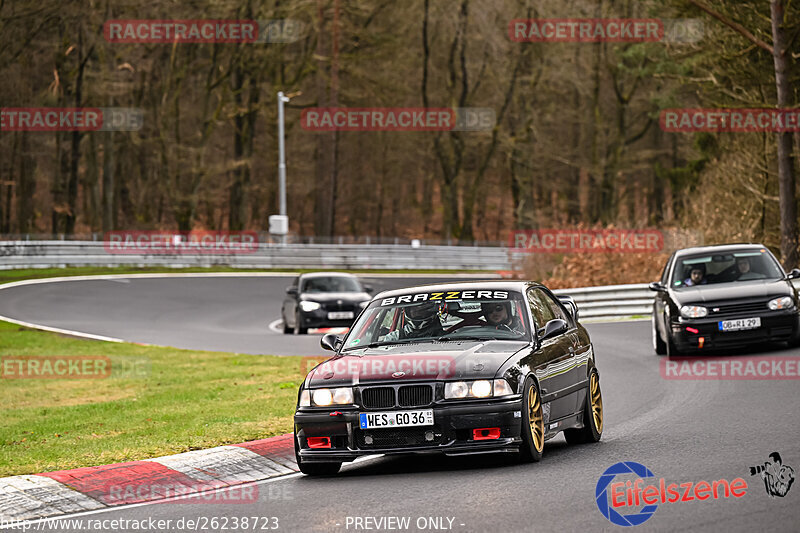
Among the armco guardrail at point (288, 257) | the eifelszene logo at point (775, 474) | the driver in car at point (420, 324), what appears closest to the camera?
the eifelszene logo at point (775, 474)

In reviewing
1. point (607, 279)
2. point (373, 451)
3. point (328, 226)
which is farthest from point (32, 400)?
point (328, 226)

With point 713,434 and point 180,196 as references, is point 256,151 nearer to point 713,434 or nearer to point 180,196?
point 180,196

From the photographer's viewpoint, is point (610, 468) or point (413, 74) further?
point (413, 74)

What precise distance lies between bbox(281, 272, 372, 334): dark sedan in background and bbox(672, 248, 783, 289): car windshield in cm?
1044

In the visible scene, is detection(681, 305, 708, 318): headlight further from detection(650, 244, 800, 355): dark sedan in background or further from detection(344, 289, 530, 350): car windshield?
detection(344, 289, 530, 350): car windshield

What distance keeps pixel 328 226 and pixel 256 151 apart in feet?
56.0

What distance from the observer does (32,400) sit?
15711 millimetres

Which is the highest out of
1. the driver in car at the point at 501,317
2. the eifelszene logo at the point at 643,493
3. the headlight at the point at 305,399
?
the driver in car at the point at 501,317

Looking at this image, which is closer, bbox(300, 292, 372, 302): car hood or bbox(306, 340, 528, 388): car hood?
bbox(306, 340, 528, 388): car hood

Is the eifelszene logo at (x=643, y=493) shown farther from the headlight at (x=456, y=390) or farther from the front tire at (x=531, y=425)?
the headlight at (x=456, y=390)

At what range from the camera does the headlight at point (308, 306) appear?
27422mm

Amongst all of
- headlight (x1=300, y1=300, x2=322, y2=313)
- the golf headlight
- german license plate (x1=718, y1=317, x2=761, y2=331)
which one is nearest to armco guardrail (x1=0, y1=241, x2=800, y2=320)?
headlight (x1=300, y1=300, x2=322, y2=313)

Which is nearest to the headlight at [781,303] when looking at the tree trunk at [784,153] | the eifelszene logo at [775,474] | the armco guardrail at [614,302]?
the eifelszene logo at [775,474]

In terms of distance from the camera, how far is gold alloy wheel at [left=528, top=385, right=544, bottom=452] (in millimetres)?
9102
